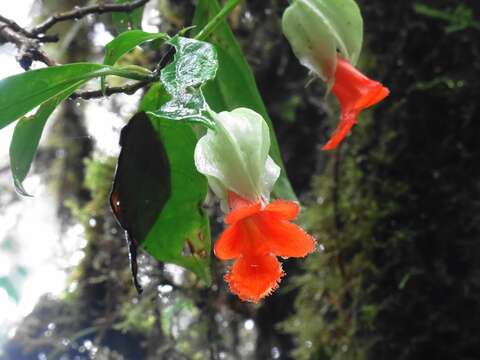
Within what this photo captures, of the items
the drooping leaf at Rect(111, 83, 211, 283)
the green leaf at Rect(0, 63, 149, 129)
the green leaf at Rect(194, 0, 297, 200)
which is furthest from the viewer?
the green leaf at Rect(194, 0, 297, 200)

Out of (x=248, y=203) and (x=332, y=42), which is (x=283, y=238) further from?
(x=332, y=42)

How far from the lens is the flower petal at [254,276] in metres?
0.55

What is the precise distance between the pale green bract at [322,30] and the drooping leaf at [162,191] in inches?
6.1

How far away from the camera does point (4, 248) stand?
197cm

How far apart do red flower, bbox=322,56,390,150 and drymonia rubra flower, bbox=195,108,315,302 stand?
117 mm

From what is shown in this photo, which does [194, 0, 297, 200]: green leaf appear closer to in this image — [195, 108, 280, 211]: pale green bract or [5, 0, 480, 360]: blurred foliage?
[195, 108, 280, 211]: pale green bract

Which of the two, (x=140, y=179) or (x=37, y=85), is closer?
(x=37, y=85)

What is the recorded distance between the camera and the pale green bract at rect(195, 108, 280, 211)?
1.77 feet

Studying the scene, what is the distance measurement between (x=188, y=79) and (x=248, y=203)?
118 mm

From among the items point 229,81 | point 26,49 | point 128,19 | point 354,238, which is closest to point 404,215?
point 354,238

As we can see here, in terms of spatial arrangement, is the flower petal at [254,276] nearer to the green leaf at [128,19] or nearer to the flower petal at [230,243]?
the flower petal at [230,243]

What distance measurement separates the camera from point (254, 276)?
0.55 m

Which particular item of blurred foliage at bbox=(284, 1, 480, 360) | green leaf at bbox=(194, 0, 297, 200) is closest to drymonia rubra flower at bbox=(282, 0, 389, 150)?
green leaf at bbox=(194, 0, 297, 200)

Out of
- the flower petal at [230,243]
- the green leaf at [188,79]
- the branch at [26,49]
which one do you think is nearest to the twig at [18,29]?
the branch at [26,49]
